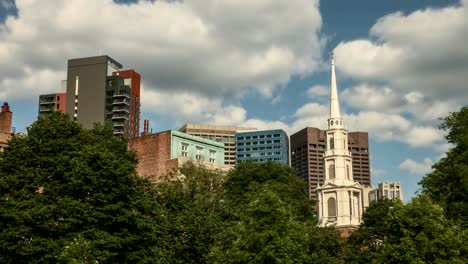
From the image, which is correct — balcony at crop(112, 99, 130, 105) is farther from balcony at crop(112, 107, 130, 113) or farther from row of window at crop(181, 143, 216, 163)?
row of window at crop(181, 143, 216, 163)

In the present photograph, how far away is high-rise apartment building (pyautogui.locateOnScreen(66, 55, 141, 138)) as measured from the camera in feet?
521

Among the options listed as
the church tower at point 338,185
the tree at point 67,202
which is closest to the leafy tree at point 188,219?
the tree at point 67,202

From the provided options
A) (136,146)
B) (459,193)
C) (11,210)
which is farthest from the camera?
(136,146)

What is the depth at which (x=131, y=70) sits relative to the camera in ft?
623

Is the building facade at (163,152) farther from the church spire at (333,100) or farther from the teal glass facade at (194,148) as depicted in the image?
the church spire at (333,100)

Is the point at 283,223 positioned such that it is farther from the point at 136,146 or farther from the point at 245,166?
the point at 136,146

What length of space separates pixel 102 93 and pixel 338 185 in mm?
72671

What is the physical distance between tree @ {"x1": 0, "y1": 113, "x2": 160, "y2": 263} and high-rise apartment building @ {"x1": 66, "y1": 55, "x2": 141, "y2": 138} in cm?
9582

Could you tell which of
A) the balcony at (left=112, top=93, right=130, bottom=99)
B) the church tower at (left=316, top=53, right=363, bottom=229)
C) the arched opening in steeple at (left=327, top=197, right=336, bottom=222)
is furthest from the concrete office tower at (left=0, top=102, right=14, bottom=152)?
the balcony at (left=112, top=93, right=130, bottom=99)

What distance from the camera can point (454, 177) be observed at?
169 feet

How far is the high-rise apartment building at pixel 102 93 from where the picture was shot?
15875cm

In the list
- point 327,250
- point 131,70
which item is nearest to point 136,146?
point 327,250

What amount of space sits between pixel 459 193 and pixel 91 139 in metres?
29.4

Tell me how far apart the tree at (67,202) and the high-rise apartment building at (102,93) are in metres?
95.8
